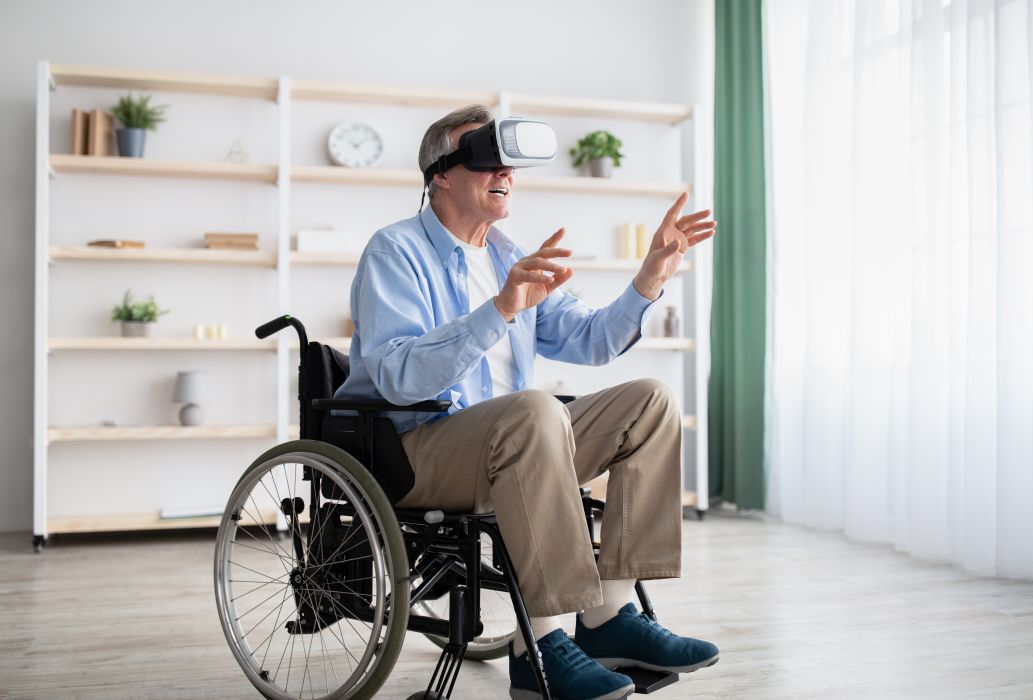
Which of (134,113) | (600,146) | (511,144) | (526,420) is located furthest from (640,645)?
(134,113)

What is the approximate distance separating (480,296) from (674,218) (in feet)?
1.42

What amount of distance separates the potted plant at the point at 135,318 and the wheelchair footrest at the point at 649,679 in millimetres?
2949

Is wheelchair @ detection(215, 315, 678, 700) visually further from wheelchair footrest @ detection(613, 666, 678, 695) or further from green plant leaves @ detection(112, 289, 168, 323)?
green plant leaves @ detection(112, 289, 168, 323)

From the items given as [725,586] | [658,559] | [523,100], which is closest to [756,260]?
[523,100]

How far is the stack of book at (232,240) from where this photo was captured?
4027 mm

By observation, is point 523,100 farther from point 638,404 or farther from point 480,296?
point 638,404

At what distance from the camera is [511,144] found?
1778mm

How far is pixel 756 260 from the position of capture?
433 cm

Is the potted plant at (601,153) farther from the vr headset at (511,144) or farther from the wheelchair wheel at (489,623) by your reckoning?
the vr headset at (511,144)

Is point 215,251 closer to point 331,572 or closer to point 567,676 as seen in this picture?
point 331,572

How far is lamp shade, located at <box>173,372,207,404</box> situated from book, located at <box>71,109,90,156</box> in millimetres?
997

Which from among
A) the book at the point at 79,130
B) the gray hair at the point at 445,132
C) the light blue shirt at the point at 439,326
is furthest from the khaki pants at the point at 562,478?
the book at the point at 79,130

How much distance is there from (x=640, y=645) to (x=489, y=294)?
776 millimetres

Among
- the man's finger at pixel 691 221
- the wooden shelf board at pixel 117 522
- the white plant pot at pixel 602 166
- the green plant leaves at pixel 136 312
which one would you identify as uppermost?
the white plant pot at pixel 602 166
